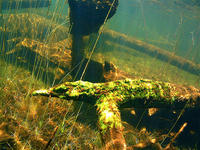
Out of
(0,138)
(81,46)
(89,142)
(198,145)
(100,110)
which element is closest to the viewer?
(0,138)

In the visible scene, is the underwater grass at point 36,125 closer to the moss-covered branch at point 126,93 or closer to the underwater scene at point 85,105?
the underwater scene at point 85,105

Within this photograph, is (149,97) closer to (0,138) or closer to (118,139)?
(118,139)

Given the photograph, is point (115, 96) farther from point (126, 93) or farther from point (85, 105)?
point (85, 105)

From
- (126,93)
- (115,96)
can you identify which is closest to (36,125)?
(115,96)

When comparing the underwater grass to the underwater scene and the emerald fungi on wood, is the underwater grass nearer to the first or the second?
the underwater scene

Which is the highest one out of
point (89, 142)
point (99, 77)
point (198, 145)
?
point (99, 77)

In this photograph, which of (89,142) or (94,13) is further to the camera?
(94,13)

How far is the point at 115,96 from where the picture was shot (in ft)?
6.03

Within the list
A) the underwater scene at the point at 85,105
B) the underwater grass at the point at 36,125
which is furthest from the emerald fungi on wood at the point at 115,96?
the underwater grass at the point at 36,125

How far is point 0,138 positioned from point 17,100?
116 cm

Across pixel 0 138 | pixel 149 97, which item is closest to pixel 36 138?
pixel 0 138

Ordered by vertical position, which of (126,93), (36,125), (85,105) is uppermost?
(126,93)

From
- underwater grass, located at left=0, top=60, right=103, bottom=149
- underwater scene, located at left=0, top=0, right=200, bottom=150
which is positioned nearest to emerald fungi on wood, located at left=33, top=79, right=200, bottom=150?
underwater scene, located at left=0, top=0, right=200, bottom=150

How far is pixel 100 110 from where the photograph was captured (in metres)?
1.64
